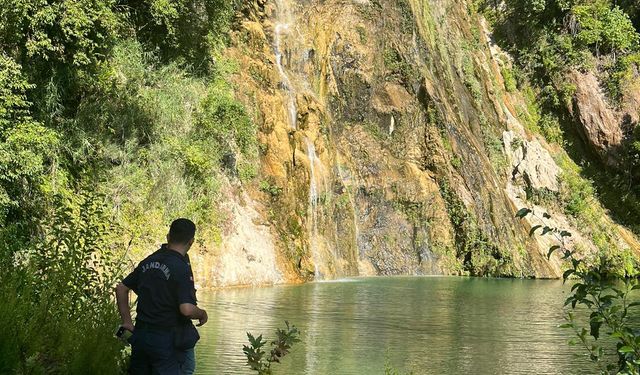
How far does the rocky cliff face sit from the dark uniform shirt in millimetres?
20737

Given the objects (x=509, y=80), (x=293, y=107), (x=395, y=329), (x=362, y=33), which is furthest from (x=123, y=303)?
(x=509, y=80)

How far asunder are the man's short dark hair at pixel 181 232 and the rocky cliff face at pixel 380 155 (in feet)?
68.2

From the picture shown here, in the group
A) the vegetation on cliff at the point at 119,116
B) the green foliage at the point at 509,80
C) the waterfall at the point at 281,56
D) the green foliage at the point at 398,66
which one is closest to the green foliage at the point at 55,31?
the vegetation on cliff at the point at 119,116

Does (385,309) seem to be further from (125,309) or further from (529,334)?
(125,309)

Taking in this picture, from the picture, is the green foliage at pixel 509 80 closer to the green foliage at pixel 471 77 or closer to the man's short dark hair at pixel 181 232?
the green foliage at pixel 471 77

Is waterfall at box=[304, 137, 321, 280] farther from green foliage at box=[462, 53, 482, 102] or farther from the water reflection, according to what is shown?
green foliage at box=[462, 53, 482, 102]

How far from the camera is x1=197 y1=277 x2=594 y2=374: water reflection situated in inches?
530

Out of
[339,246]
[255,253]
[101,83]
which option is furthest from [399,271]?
[101,83]

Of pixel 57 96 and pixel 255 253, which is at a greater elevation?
pixel 57 96

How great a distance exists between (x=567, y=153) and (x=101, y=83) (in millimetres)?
36470

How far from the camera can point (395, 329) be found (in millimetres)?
17953

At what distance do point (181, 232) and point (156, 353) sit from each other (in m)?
0.91

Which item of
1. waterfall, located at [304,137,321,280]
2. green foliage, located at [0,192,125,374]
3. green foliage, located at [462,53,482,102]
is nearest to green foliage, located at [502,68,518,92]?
green foliage, located at [462,53,482,102]

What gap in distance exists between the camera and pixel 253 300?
72.8 ft
